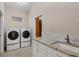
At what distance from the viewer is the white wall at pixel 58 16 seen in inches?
60.0

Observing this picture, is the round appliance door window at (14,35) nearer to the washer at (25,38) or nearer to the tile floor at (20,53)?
the washer at (25,38)

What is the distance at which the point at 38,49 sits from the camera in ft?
6.13

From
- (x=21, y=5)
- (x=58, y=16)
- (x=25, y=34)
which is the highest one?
(x=21, y=5)

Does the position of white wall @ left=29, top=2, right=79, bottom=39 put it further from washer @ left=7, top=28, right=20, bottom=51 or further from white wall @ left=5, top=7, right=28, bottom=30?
washer @ left=7, top=28, right=20, bottom=51

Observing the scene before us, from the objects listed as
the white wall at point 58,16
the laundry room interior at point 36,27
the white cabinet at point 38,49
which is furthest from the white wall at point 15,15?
the white cabinet at point 38,49

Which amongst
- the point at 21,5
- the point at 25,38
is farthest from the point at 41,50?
the point at 21,5

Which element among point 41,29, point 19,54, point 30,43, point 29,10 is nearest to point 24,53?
point 19,54

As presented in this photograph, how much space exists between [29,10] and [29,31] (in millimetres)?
462

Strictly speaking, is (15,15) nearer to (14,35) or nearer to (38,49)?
(14,35)

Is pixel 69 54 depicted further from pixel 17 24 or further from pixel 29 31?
pixel 17 24

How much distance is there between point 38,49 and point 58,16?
2.80 feet

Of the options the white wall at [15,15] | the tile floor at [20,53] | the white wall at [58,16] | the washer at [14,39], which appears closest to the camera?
the white wall at [58,16]

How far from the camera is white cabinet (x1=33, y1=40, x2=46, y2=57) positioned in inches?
67.2

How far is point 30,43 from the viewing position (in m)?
1.87
